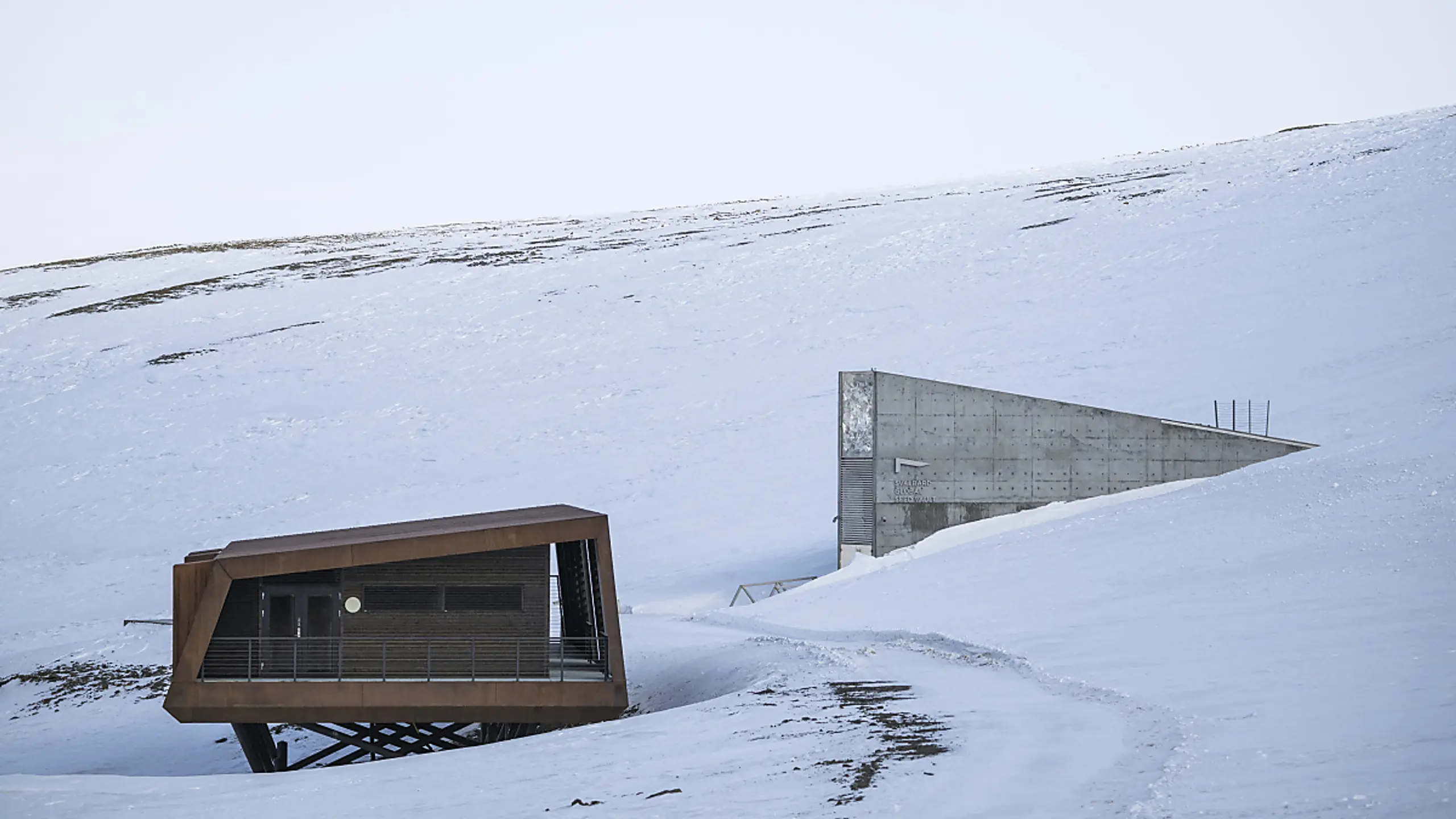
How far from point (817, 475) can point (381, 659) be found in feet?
83.7

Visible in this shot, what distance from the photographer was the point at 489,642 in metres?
19.0

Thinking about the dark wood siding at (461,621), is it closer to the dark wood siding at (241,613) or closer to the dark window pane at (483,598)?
the dark window pane at (483,598)

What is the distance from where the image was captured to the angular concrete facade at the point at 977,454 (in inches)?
1176

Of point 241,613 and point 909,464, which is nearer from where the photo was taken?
point 241,613

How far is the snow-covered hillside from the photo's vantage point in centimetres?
1280

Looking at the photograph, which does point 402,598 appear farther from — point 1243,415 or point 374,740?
point 1243,415

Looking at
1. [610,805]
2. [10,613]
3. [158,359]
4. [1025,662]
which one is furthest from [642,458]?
[610,805]

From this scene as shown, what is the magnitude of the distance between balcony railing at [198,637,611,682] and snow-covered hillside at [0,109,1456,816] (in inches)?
105

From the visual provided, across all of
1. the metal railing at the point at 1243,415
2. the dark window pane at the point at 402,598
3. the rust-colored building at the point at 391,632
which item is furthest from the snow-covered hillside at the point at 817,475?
the dark window pane at the point at 402,598

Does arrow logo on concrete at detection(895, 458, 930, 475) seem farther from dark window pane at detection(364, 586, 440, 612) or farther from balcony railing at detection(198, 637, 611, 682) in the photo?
dark window pane at detection(364, 586, 440, 612)

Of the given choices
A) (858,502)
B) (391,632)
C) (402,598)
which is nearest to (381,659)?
(391,632)

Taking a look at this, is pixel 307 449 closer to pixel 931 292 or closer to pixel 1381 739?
pixel 931 292

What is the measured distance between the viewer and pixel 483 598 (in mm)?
19031

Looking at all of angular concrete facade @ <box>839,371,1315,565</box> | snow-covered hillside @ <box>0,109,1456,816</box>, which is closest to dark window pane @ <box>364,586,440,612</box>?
snow-covered hillside @ <box>0,109,1456,816</box>
